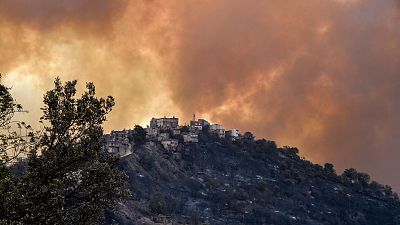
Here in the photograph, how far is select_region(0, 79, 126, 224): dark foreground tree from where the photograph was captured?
31.2m

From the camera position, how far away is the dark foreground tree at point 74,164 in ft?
102

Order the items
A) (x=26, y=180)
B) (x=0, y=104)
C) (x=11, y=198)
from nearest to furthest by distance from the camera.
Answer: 1. (x=11, y=198)
2. (x=26, y=180)
3. (x=0, y=104)

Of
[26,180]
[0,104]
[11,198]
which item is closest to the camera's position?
[11,198]

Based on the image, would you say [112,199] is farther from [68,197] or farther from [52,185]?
[52,185]

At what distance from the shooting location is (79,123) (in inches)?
1325

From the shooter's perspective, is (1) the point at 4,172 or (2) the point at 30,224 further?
(1) the point at 4,172

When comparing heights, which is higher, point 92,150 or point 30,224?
point 92,150

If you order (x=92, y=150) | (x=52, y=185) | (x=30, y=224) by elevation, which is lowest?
(x=30, y=224)

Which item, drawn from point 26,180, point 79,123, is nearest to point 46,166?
point 26,180

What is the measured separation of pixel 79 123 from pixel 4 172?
5.93 meters

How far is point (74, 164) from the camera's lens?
108ft

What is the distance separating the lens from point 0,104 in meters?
32.0

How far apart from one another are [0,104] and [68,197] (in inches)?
304

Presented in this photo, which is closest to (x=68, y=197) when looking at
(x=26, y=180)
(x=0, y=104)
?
(x=26, y=180)
